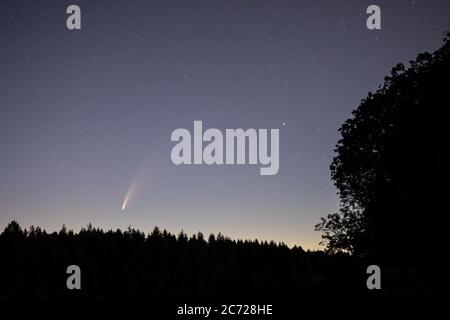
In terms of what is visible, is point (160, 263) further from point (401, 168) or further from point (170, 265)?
point (401, 168)

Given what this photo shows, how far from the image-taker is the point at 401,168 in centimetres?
2488

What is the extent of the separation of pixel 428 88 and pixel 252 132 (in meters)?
11.1

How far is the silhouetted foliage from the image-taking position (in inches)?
949

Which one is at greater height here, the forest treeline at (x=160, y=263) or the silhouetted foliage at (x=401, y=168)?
the silhouetted foliage at (x=401, y=168)

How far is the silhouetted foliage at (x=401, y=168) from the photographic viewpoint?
79.1 ft

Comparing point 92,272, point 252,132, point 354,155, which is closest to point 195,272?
point 92,272

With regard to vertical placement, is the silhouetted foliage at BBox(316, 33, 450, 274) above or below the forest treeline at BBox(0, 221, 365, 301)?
above

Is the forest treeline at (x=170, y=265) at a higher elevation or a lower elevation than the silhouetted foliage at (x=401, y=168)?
lower

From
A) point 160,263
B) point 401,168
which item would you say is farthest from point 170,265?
point 401,168

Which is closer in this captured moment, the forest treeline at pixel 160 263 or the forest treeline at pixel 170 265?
the forest treeline at pixel 170 265

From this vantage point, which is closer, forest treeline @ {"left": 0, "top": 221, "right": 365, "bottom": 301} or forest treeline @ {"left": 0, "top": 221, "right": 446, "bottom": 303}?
forest treeline @ {"left": 0, "top": 221, "right": 446, "bottom": 303}
